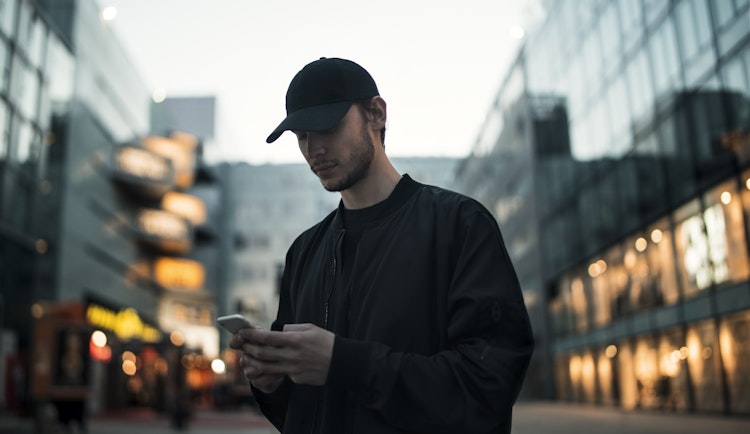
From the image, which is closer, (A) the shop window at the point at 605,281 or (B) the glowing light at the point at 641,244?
(B) the glowing light at the point at 641,244

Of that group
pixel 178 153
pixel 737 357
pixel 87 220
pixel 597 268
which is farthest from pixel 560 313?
pixel 178 153

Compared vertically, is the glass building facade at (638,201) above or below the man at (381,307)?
above

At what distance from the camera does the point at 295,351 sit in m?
1.56

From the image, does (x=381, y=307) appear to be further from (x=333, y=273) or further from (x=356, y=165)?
(x=356, y=165)

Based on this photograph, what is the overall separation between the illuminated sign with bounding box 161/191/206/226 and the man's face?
2165 inches

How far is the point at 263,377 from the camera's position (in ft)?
5.90

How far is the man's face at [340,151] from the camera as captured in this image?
1894 millimetres

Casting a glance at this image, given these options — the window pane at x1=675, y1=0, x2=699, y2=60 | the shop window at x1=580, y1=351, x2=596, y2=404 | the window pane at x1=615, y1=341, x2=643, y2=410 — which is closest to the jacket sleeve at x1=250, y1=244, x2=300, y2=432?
the window pane at x1=675, y1=0, x2=699, y2=60

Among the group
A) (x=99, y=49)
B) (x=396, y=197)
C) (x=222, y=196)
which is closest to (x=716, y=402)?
(x=396, y=197)

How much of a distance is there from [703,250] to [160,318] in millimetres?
41993

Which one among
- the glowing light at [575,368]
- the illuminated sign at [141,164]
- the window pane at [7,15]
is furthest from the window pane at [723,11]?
the illuminated sign at [141,164]

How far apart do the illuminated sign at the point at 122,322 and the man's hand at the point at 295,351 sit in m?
41.6

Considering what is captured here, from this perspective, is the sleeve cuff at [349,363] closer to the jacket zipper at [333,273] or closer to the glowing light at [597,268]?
the jacket zipper at [333,273]

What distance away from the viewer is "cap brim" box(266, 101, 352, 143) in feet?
5.99
